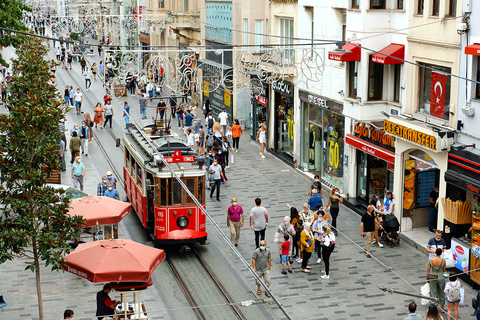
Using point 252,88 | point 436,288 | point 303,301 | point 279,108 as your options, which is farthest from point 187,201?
point 252,88

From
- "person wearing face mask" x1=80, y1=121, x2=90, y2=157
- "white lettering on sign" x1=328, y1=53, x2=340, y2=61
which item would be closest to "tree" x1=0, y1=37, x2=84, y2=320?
"white lettering on sign" x1=328, y1=53, x2=340, y2=61

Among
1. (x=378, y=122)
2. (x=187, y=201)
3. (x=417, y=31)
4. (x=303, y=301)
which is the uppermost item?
(x=417, y=31)

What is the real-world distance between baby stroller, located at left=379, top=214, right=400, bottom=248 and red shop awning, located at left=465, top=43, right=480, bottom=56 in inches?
234

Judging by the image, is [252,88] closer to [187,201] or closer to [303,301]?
[187,201]

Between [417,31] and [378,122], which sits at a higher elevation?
[417,31]

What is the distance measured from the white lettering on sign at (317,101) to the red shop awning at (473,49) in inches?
397

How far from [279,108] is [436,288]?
724 inches

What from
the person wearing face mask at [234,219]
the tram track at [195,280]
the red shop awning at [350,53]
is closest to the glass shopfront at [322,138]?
the red shop awning at [350,53]

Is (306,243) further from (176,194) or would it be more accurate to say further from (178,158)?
(178,158)

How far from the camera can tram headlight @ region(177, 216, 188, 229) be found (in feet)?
67.2

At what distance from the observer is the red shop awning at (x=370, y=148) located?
2318 centimetres

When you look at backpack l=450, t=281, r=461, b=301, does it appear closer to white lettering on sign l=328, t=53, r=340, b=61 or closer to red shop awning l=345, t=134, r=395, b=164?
red shop awning l=345, t=134, r=395, b=164

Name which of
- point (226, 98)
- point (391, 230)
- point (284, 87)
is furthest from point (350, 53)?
point (226, 98)

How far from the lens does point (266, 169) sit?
31.6m
